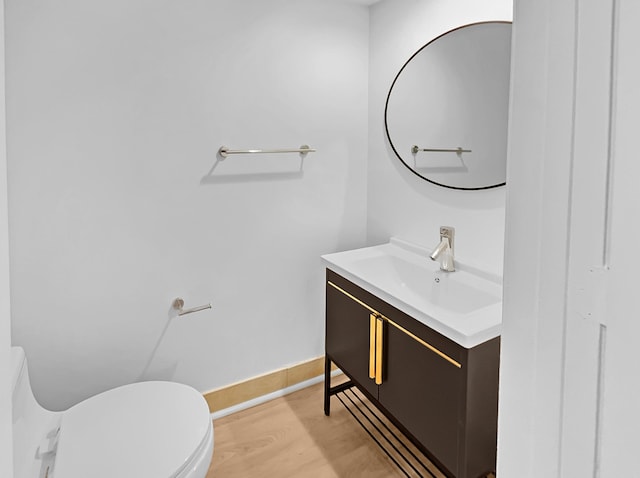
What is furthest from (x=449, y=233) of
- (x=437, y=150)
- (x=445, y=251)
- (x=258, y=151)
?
(x=258, y=151)

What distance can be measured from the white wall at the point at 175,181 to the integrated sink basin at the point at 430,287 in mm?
355

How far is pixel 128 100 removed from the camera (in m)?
1.72

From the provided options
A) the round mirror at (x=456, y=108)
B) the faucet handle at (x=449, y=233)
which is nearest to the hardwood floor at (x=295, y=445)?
the faucet handle at (x=449, y=233)

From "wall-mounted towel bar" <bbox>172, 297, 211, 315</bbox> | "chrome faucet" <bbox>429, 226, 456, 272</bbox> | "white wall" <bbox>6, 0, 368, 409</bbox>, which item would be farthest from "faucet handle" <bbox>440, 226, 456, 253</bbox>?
"wall-mounted towel bar" <bbox>172, 297, 211, 315</bbox>

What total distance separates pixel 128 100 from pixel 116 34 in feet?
0.79

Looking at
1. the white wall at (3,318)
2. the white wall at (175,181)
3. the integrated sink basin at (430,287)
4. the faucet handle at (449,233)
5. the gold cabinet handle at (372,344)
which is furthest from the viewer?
the faucet handle at (449,233)

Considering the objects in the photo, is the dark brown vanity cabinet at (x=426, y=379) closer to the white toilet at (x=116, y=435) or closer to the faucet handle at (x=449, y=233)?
the faucet handle at (x=449, y=233)

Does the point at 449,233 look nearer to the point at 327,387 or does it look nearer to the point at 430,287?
the point at 430,287

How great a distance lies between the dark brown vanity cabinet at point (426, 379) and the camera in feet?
4.55

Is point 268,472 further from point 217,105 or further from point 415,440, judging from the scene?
point 217,105

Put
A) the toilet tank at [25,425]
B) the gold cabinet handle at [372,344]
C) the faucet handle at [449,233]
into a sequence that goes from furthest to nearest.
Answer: the faucet handle at [449,233], the gold cabinet handle at [372,344], the toilet tank at [25,425]

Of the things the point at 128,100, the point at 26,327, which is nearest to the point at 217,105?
the point at 128,100

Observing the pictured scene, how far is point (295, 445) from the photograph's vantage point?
1.95 metres

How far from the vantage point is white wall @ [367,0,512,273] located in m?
1.75
